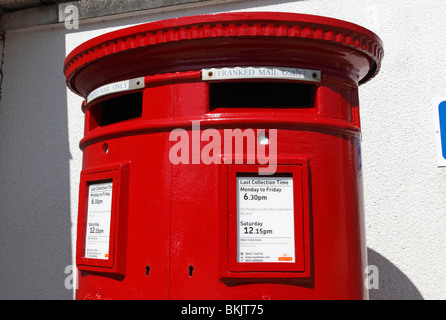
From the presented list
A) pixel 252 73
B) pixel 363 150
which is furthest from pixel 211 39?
pixel 363 150

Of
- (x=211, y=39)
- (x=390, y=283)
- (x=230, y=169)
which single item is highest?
(x=211, y=39)

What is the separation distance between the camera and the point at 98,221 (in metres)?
1.60

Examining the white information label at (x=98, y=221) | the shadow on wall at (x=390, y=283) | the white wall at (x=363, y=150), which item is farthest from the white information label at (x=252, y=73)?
the shadow on wall at (x=390, y=283)

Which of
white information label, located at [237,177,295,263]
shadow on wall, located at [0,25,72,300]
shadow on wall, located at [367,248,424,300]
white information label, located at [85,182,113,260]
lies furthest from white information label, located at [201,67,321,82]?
shadow on wall, located at [0,25,72,300]

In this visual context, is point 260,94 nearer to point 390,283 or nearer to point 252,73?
point 252,73

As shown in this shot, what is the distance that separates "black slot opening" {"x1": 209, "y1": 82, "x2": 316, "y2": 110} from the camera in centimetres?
163

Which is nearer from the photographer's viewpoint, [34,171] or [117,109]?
[117,109]

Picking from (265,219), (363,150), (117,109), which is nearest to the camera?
(265,219)

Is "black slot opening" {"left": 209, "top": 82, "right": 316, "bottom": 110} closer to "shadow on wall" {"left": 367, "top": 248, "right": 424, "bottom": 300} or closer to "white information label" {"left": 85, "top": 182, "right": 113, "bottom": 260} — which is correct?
"white information label" {"left": 85, "top": 182, "right": 113, "bottom": 260}

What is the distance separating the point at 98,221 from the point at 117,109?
0.51 meters

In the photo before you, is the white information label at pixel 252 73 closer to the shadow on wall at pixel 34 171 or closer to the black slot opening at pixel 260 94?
the black slot opening at pixel 260 94

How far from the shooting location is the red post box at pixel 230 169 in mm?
1386

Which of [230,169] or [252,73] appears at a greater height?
[252,73]

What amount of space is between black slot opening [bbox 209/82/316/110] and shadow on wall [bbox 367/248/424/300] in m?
1.40
